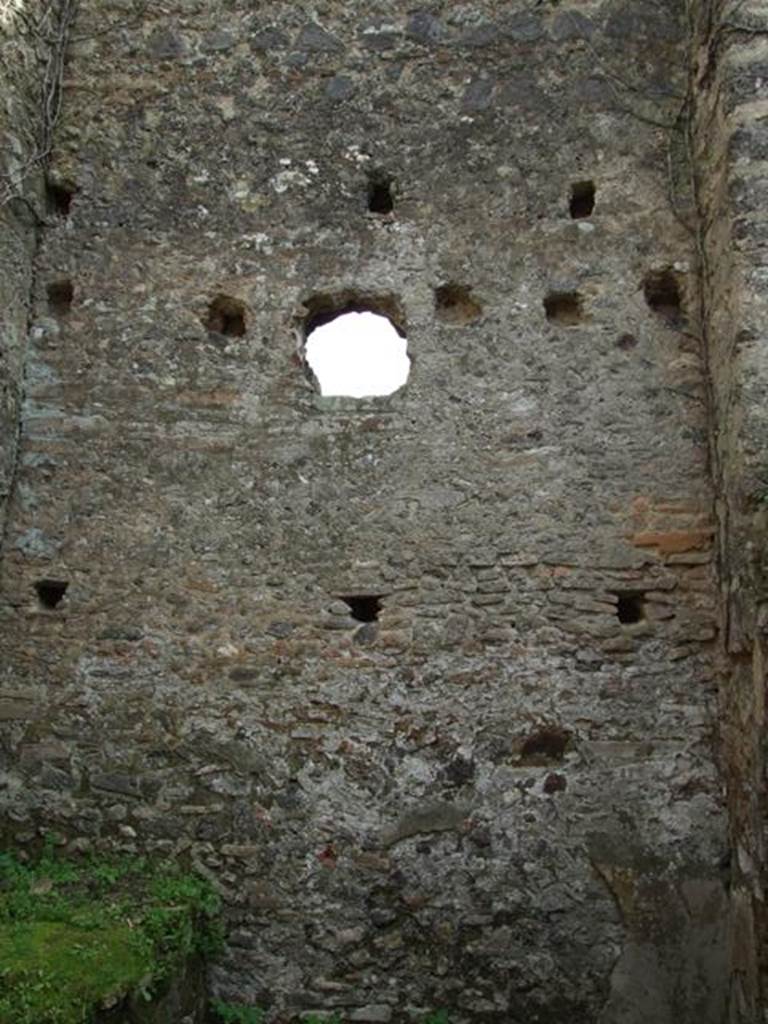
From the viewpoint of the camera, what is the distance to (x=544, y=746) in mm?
4699

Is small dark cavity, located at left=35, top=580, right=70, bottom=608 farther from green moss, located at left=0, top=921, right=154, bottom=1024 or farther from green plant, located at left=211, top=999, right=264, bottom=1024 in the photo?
green plant, located at left=211, top=999, right=264, bottom=1024

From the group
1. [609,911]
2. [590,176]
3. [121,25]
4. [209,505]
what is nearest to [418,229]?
[590,176]

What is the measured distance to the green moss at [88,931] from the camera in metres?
3.34

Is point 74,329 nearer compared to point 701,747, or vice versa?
point 701,747

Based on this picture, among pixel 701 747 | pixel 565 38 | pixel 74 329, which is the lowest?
pixel 701 747

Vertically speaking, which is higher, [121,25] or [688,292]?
[121,25]

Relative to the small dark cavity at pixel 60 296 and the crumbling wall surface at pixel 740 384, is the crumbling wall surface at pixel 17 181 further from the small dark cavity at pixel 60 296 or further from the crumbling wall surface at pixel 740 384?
the crumbling wall surface at pixel 740 384

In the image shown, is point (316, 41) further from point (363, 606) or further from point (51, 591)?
point (51, 591)

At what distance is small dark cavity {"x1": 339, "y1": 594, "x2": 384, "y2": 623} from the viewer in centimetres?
495

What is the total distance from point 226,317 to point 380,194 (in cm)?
113

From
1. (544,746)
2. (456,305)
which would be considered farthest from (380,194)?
(544,746)

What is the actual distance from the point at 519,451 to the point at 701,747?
1690 millimetres

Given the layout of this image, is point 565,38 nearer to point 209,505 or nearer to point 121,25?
point 121,25

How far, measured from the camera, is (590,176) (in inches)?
213
